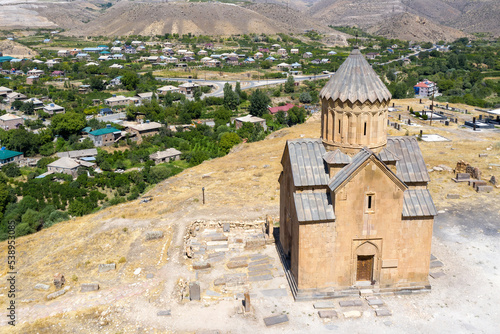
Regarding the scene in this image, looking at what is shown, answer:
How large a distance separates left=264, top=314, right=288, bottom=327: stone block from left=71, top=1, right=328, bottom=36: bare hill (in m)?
144

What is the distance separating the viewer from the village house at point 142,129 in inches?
2288

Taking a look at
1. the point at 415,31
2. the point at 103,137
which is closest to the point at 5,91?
the point at 103,137

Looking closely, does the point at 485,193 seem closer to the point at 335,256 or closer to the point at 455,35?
the point at 335,256

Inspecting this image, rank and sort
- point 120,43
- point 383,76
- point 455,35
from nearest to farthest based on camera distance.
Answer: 1. point 383,76
2. point 120,43
3. point 455,35

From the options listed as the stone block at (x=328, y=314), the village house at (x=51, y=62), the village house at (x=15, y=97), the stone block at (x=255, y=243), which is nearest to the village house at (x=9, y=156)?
the village house at (x=15, y=97)

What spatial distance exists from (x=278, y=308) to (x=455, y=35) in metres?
184

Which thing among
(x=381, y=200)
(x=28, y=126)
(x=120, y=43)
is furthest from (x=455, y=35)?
(x=381, y=200)

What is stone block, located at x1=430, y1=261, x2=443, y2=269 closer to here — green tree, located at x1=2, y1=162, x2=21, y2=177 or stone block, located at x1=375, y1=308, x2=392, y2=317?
stone block, located at x1=375, y1=308, x2=392, y2=317

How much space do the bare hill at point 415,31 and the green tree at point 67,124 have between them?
139m

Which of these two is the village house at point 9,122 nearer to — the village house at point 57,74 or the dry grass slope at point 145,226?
the village house at point 57,74

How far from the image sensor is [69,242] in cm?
2158

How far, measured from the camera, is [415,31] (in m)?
164

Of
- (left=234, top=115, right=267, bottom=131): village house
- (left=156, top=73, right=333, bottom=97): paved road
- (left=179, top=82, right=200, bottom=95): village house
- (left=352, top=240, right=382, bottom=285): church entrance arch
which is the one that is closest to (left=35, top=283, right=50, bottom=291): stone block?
(left=352, top=240, right=382, bottom=285): church entrance arch

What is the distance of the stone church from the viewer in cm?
1517
